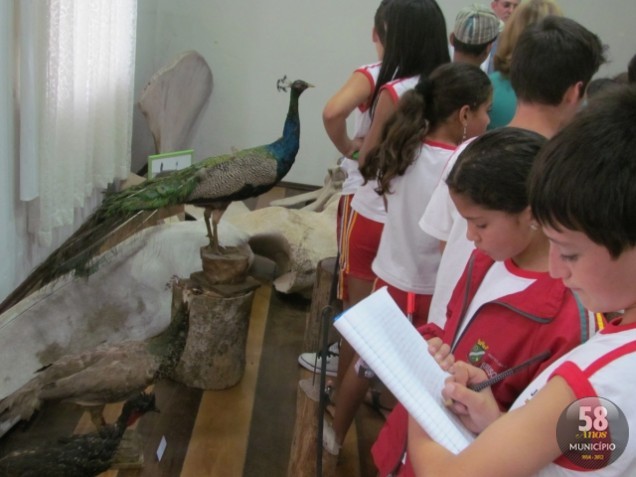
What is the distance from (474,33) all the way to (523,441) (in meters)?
1.63

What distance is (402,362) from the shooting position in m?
0.90

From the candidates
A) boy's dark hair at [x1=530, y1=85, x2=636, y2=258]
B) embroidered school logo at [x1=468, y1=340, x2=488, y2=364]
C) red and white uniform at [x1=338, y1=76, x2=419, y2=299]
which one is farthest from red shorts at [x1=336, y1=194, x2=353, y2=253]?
boy's dark hair at [x1=530, y1=85, x2=636, y2=258]

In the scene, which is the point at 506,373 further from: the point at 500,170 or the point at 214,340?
the point at 214,340

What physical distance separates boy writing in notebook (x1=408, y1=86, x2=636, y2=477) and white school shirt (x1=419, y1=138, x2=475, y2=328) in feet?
1.97

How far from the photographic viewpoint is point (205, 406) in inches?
93.0

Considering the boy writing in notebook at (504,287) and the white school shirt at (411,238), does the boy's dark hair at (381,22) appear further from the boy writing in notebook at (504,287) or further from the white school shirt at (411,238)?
the boy writing in notebook at (504,287)

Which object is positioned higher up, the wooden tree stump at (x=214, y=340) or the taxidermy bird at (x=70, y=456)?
the taxidermy bird at (x=70, y=456)

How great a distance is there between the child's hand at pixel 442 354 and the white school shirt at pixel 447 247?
320mm

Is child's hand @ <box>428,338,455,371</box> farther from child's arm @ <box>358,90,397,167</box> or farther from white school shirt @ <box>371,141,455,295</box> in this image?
child's arm @ <box>358,90,397,167</box>

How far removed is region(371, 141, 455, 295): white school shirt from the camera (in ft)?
5.65

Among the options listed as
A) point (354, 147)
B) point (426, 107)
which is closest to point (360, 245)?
point (354, 147)

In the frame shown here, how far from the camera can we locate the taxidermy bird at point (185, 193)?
2172 mm

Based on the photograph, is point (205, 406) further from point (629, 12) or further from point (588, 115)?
point (629, 12)

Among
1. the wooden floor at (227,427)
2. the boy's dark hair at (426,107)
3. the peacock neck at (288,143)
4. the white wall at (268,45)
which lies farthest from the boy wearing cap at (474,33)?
the white wall at (268,45)
